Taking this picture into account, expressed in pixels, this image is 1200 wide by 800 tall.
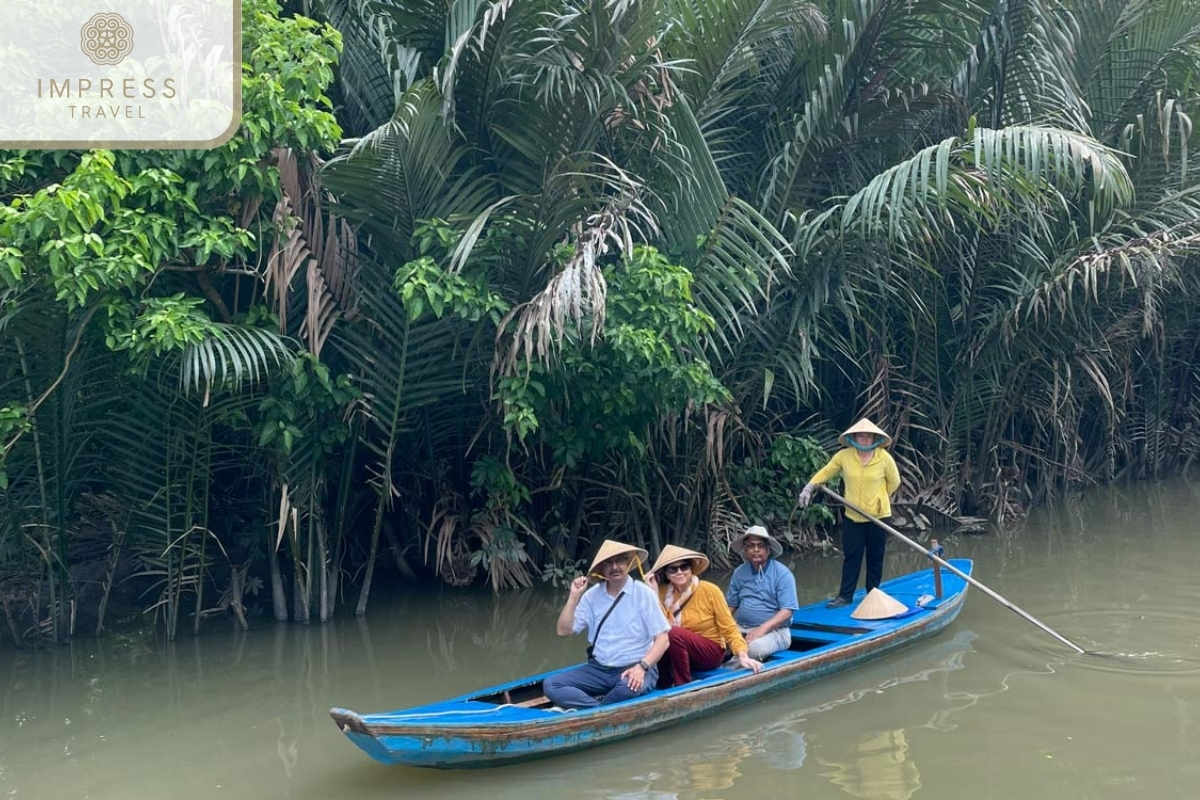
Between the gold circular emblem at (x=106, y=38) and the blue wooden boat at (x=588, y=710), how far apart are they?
3998mm

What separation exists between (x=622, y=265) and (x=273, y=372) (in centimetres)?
239

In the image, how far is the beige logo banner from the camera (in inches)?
248

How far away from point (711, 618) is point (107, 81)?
4485mm

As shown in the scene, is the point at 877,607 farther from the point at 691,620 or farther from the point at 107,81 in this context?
the point at 107,81

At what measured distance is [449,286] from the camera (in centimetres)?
704

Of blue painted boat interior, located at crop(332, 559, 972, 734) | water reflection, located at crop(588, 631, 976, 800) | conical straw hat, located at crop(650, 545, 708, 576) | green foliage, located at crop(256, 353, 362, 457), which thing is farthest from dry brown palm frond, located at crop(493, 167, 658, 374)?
water reflection, located at crop(588, 631, 976, 800)

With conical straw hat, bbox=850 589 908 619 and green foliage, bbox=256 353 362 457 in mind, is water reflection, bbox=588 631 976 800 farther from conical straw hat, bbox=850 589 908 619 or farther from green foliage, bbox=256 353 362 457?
green foliage, bbox=256 353 362 457

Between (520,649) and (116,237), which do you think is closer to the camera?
(116,237)

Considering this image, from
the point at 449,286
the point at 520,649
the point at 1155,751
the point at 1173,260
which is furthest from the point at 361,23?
the point at 1173,260

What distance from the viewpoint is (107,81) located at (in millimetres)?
6387

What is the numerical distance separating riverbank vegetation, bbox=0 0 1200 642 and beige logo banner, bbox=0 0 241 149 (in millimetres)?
146

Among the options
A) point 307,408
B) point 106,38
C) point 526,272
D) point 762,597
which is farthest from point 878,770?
point 106,38

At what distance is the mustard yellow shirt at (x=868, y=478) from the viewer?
774 cm

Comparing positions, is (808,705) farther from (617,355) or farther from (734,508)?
(734,508)
